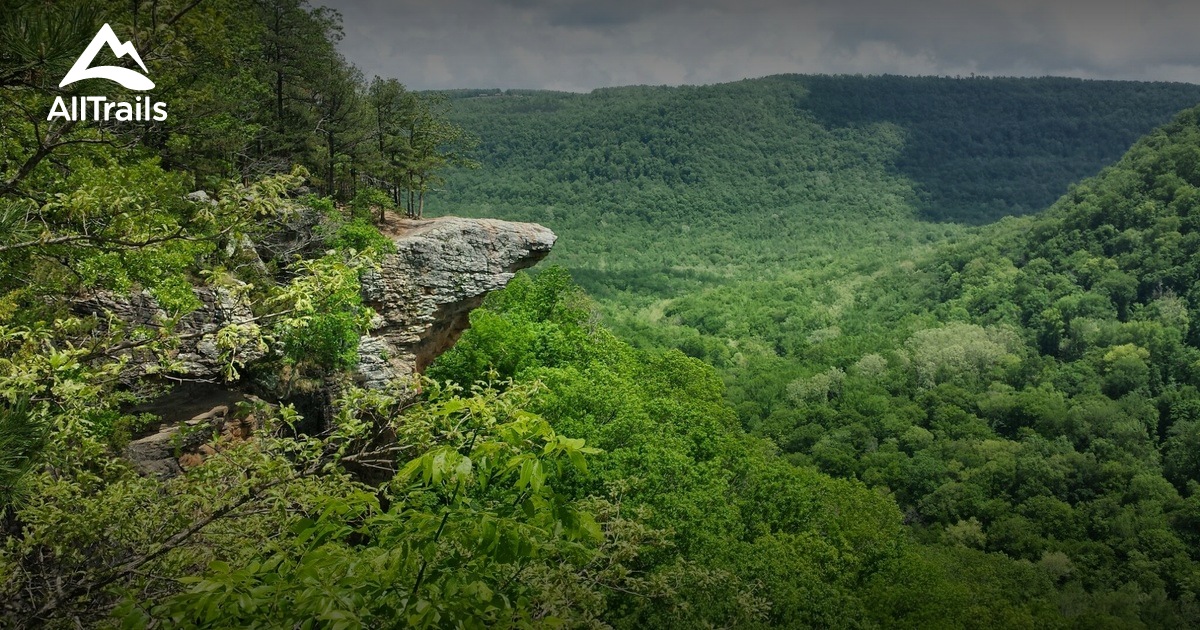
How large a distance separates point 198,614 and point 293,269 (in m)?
4.80

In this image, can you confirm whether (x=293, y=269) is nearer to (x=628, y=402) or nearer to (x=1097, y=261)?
(x=628, y=402)

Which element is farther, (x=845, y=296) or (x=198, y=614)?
(x=845, y=296)

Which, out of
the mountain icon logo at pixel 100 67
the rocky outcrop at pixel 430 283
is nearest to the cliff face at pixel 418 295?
the rocky outcrop at pixel 430 283

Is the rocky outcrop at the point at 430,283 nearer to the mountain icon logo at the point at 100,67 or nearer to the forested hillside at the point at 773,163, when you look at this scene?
the mountain icon logo at the point at 100,67

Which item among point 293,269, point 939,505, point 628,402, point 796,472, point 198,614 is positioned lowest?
point 939,505

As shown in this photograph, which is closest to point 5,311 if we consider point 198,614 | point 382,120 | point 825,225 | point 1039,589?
point 198,614

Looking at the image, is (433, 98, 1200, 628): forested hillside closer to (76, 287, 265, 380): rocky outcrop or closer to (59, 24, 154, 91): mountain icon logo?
(76, 287, 265, 380): rocky outcrop

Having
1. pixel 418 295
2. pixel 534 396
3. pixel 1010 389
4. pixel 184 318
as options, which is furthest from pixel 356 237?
pixel 1010 389

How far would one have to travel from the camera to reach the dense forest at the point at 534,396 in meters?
4.86

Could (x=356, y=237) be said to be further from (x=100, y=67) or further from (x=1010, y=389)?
(x=1010, y=389)

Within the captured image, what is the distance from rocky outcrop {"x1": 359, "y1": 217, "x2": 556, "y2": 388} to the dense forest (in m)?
1.21

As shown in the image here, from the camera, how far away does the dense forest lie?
4.86 meters

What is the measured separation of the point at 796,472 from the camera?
26562mm

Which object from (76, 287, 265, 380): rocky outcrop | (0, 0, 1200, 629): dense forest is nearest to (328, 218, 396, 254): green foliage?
(0, 0, 1200, 629): dense forest
